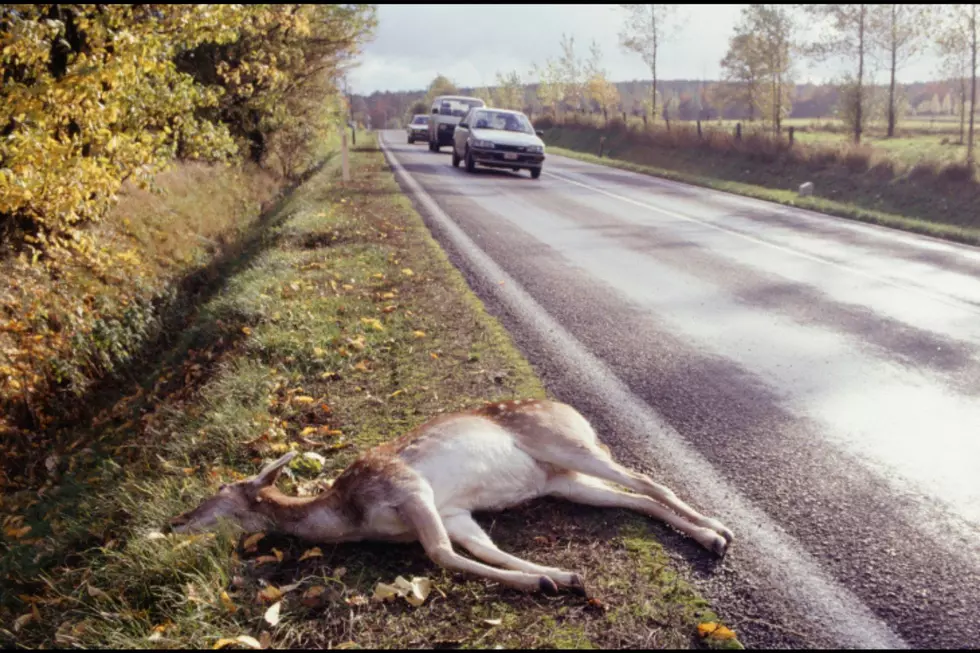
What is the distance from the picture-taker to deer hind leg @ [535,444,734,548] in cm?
360

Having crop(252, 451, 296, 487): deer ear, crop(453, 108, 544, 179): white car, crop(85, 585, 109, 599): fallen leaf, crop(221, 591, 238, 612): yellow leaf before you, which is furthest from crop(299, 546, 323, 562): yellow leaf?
crop(453, 108, 544, 179): white car

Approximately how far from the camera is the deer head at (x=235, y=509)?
368cm

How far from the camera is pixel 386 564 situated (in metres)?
3.41

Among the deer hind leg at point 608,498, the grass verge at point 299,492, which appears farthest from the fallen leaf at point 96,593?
the deer hind leg at point 608,498

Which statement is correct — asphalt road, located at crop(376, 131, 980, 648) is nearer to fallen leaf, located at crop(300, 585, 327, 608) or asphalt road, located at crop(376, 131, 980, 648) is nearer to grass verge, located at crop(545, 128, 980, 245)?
fallen leaf, located at crop(300, 585, 327, 608)

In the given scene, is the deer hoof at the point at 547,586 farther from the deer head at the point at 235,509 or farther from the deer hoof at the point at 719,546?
the deer head at the point at 235,509

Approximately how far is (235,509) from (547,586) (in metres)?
1.60

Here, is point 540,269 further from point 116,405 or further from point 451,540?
point 451,540

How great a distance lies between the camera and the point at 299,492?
4078 mm

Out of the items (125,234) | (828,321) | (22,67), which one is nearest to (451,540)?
(828,321)

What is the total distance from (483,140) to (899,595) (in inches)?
752

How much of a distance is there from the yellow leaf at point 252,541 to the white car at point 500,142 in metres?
18.2

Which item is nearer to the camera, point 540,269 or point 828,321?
point 828,321

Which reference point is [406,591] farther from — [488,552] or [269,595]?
[269,595]
